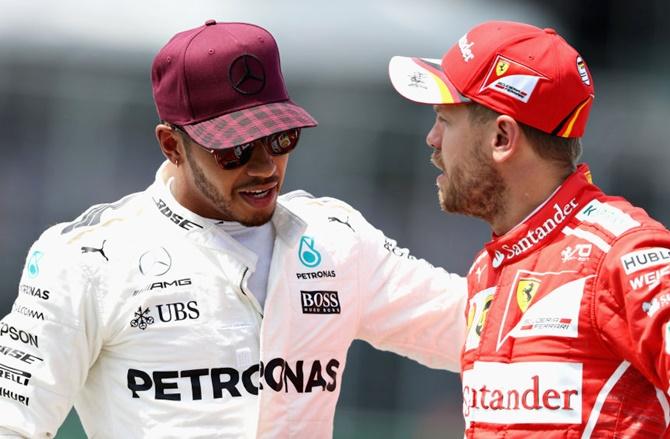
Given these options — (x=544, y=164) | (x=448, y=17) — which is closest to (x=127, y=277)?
(x=544, y=164)

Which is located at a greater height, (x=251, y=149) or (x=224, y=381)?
(x=251, y=149)

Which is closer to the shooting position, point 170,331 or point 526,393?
point 526,393

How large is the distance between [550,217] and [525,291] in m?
0.16

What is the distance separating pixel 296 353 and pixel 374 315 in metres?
0.26

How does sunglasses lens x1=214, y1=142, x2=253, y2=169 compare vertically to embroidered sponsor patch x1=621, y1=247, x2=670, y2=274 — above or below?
above

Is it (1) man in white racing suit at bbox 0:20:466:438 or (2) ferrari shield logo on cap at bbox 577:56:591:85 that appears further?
(1) man in white racing suit at bbox 0:20:466:438

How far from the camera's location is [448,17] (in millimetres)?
6680

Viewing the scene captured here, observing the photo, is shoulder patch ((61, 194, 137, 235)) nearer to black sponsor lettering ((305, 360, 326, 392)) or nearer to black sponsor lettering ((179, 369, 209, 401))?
black sponsor lettering ((179, 369, 209, 401))

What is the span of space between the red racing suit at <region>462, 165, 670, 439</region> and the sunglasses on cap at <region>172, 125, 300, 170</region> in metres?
0.56

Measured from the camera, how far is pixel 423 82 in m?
2.60

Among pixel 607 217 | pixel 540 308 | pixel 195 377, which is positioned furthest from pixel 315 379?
pixel 607 217

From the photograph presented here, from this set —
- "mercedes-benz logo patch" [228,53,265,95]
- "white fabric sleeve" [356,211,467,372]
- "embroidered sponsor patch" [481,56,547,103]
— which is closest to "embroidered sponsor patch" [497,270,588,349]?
"embroidered sponsor patch" [481,56,547,103]

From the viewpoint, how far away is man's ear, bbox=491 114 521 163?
247 centimetres

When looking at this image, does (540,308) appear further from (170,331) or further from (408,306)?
(170,331)
